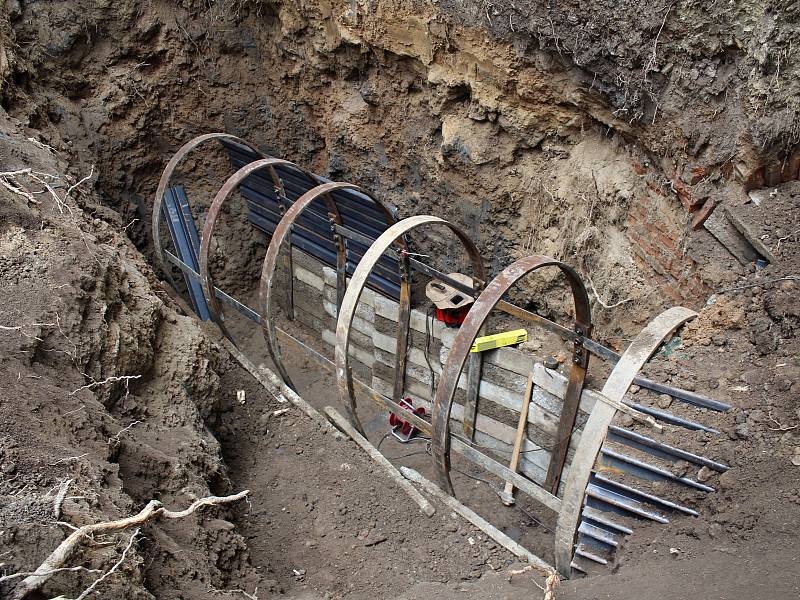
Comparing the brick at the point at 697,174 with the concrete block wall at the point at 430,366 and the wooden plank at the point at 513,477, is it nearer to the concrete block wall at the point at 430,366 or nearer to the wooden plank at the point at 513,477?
the concrete block wall at the point at 430,366

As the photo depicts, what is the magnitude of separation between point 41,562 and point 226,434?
2.20 meters

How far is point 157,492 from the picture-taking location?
3170 millimetres

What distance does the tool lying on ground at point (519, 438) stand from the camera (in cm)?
495

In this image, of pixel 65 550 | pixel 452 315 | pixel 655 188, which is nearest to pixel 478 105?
pixel 655 188

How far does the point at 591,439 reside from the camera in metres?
3.32

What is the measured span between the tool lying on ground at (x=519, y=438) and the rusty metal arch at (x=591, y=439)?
1529 mm

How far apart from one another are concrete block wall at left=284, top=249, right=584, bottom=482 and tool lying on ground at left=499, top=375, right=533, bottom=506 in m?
0.04

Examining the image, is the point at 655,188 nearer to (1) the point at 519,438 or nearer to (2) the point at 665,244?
(2) the point at 665,244

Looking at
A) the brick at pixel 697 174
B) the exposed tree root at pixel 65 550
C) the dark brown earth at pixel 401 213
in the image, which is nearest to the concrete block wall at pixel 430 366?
the dark brown earth at pixel 401 213

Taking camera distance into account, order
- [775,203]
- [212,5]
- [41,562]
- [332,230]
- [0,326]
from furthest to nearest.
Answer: [212,5] < [332,230] < [775,203] < [0,326] < [41,562]

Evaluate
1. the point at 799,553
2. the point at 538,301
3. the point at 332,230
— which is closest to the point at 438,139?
the point at 332,230

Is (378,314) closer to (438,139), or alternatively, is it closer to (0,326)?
(438,139)

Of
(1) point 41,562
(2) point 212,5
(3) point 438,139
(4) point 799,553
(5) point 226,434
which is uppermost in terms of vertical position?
(2) point 212,5

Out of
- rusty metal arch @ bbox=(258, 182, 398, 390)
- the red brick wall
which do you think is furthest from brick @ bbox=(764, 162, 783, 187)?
Answer: rusty metal arch @ bbox=(258, 182, 398, 390)
